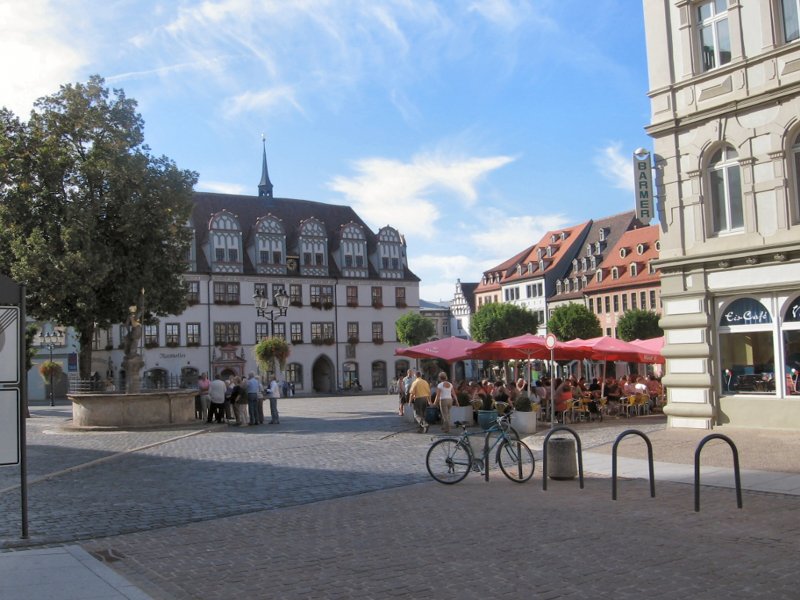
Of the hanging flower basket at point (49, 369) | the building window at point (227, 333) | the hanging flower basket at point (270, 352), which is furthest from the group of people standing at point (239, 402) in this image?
the building window at point (227, 333)

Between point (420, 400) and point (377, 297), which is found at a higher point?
point (377, 297)

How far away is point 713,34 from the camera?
19.4 meters

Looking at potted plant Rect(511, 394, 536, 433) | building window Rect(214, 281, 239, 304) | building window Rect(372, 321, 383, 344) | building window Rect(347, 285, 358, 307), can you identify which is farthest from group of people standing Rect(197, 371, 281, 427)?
building window Rect(372, 321, 383, 344)

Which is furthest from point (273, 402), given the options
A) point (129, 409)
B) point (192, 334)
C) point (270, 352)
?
point (192, 334)

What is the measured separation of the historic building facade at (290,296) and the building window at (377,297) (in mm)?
91

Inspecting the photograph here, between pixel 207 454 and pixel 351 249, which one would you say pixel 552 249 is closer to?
pixel 351 249

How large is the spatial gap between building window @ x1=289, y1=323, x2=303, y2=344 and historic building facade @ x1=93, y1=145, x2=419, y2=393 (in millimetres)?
104

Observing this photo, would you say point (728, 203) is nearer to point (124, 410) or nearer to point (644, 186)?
point (644, 186)

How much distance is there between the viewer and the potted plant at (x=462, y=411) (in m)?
22.8

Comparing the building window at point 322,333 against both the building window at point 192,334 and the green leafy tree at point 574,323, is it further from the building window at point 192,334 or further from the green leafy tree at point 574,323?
the green leafy tree at point 574,323

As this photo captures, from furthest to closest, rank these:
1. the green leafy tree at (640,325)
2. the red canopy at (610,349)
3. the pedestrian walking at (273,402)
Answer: the green leafy tree at (640,325) < the pedestrian walking at (273,402) < the red canopy at (610,349)

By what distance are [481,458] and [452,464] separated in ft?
1.71

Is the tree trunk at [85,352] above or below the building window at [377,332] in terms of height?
below

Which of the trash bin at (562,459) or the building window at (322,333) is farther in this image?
the building window at (322,333)
